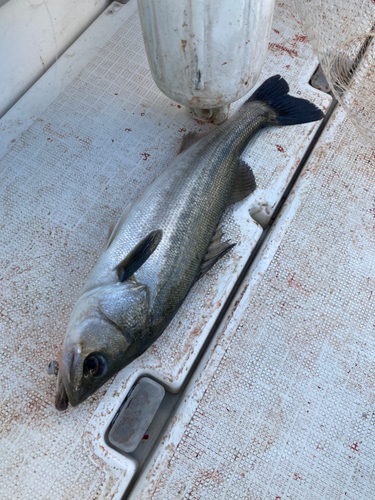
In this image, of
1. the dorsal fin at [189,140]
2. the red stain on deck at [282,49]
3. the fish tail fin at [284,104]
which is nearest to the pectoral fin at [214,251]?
the dorsal fin at [189,140]

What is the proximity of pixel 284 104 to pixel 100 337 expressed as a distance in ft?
5.12

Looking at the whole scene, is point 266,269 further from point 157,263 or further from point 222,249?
point 157,263

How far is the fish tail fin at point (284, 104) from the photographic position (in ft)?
6.59

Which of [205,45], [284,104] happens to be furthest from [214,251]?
[284,104]

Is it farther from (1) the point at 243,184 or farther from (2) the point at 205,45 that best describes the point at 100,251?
(2) the point at 205,45

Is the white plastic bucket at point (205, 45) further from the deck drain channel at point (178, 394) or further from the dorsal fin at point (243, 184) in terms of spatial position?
the deck drain channel at point (178, 394)

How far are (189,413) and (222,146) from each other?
1.25 m

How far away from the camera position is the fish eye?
4.39 feet

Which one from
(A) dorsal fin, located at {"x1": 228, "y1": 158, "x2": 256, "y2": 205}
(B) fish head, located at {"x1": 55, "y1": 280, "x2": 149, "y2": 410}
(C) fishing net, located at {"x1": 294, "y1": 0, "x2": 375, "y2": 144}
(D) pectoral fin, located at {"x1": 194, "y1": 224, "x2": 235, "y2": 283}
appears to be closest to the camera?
(B) fish head, located at {"x1": 55, "y1": 280, "x2": 149, "y2": 410}

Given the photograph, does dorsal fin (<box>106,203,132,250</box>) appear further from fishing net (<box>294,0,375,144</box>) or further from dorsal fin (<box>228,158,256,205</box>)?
fishing net (<box>294,0,375,144</box>)

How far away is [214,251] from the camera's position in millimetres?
1703

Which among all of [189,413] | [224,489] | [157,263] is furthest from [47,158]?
[224,489]

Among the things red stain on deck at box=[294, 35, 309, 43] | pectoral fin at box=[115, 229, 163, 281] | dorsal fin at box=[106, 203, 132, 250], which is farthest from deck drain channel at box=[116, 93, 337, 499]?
red stain on deck at box=[294, 35, 309, 43]

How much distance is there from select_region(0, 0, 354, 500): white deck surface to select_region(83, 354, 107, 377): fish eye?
19cm
